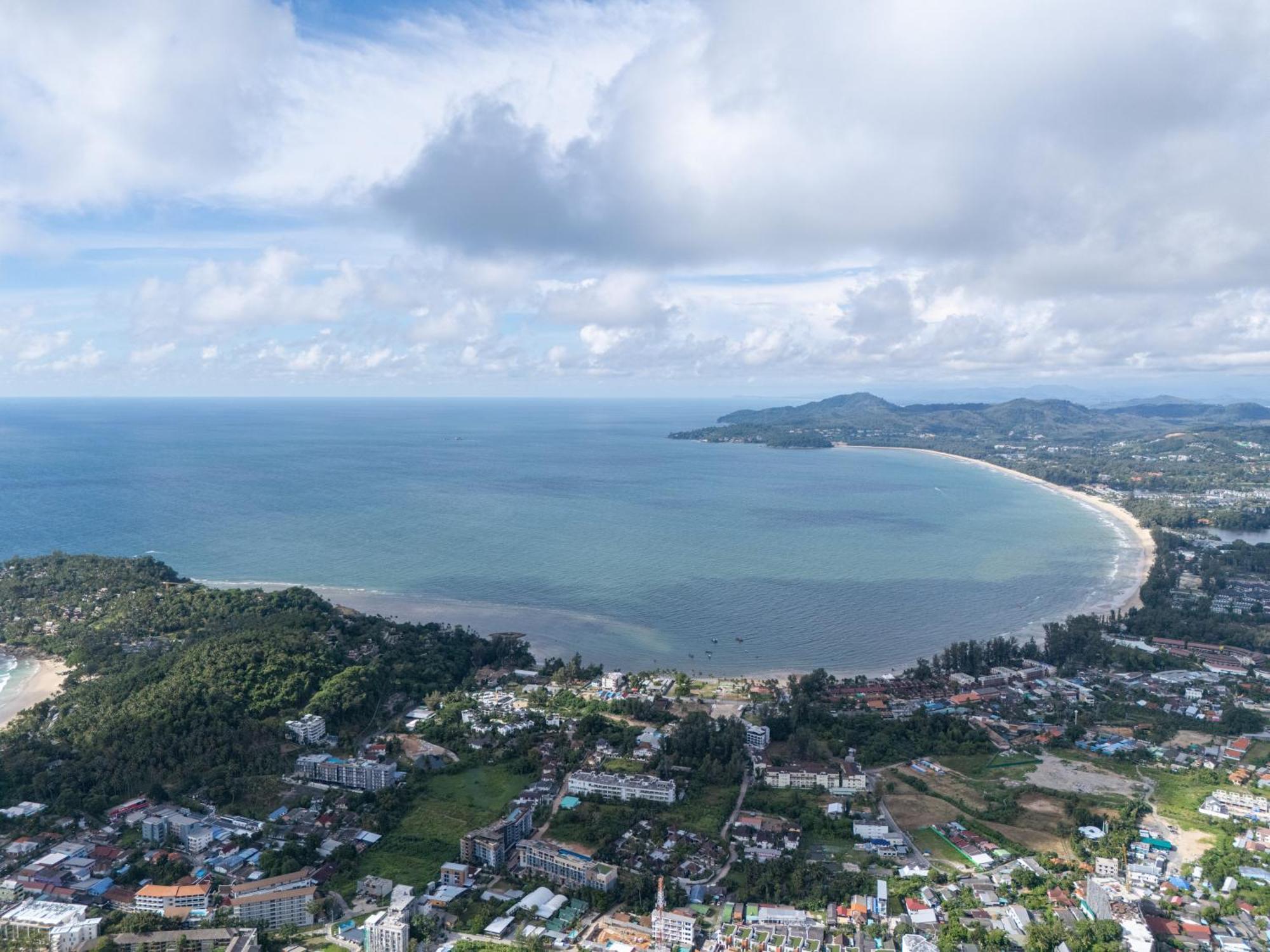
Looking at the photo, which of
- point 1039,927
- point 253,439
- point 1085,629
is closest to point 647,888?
point 1039,927

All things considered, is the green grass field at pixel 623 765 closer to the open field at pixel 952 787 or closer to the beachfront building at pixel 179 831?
the open field at pixel 952 787

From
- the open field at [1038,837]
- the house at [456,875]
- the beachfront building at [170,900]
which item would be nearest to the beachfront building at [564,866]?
the house at [456,875]

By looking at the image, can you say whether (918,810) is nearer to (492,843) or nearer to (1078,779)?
(1078,779)

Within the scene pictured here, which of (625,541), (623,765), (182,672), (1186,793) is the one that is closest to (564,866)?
(623,765)

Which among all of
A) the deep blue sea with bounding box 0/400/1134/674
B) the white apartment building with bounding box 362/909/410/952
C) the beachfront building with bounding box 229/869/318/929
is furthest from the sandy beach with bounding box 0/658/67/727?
the white apartment building with bounding box 362/909/410/952

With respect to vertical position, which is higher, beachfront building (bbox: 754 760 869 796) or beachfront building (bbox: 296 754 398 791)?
beachfront building (bbox: 296 754 398 791)

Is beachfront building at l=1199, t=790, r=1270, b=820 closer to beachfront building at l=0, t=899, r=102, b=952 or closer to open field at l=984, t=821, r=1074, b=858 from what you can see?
open field at l=984, t=821, r=1074, b=858

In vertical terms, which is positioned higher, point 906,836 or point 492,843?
point 492,843
